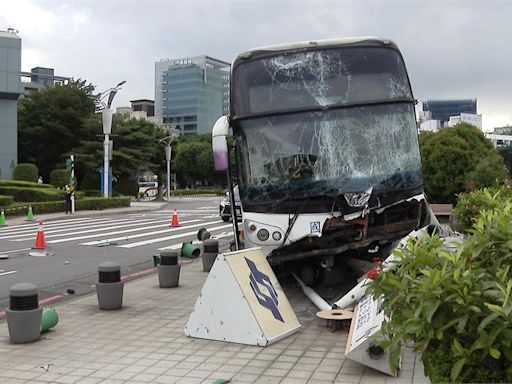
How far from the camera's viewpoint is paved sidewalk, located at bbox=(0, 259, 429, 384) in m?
5.11

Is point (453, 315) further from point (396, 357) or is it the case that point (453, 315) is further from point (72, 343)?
point (72, 343)

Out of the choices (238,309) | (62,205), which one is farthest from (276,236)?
(62,205)

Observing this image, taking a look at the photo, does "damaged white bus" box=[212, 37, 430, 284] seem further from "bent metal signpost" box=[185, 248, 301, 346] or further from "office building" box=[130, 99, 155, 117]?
"office building" box=[130, 99, 155, 117]

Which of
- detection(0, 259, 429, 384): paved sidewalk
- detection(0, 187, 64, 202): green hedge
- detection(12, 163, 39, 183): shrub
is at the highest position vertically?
detection(12, 163, 39, 183): shrub

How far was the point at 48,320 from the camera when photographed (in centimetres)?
691

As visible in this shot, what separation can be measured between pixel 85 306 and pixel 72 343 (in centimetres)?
219

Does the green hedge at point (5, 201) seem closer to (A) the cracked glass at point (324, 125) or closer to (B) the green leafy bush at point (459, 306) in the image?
(A) the cracked glass at point (324, 125)

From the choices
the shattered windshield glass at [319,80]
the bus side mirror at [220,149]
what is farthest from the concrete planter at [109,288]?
the shattered windshield glass at [319,80]

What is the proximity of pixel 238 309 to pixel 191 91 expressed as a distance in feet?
413

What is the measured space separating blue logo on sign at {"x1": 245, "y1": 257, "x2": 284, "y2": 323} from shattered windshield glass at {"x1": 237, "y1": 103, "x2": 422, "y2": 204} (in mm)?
1335

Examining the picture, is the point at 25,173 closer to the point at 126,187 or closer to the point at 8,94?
the point at 8,94

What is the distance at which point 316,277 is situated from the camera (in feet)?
28.6

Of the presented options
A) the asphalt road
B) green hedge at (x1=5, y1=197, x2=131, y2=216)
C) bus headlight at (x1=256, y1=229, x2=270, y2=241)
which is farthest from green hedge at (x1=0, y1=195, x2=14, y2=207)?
bus headlight at (x1=256, y1=229, x2=270, y2=241)

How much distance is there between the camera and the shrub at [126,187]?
52656 millimetres
